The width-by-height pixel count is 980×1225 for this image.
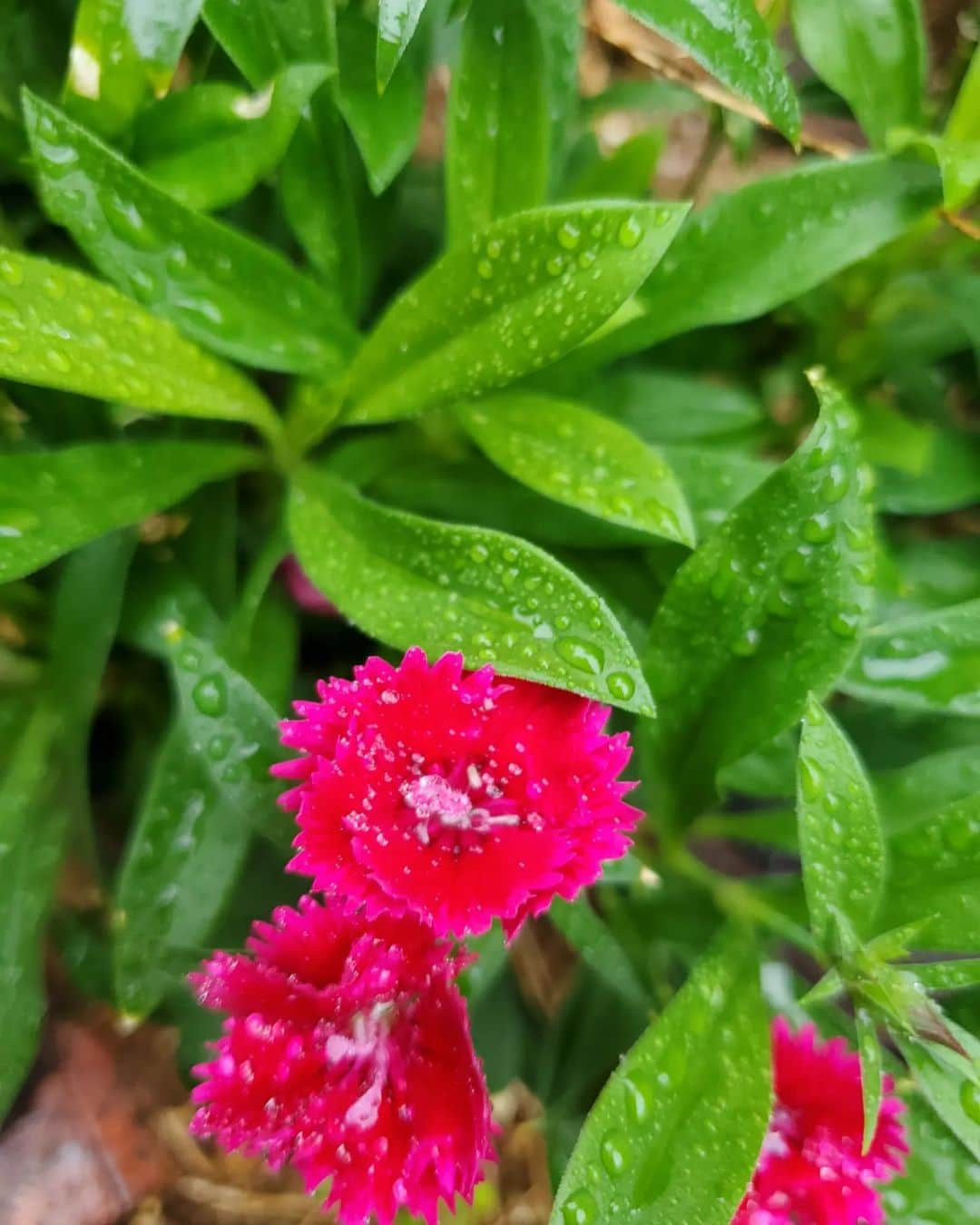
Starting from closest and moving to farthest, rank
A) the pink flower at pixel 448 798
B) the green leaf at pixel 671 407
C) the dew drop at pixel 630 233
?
the pink flower at pixel 448 798 → the dew drop at pixel 630 233 → the green leaf at pixel 671 407

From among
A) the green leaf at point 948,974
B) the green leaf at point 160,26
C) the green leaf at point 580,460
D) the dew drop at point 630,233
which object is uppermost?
the green leaf at point 160,26

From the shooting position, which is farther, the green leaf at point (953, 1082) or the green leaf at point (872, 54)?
the green leaf at point (872, 54)

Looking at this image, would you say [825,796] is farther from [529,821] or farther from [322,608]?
[322,608]

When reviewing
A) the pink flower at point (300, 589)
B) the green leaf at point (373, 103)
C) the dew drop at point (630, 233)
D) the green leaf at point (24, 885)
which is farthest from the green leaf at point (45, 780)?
the dew drop at point (630, 233)

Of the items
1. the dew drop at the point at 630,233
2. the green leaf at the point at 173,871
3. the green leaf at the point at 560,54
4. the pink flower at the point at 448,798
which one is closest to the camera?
the pink flower at the point at 448,798

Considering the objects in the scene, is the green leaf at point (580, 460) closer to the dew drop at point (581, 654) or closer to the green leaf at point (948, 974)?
the dew drop at point (581, 654)

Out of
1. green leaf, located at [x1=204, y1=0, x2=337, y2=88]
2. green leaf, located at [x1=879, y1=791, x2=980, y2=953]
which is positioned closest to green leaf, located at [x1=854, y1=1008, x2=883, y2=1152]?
green leaf, located at [x1=879, y1=791, x2=980, y2=953]
